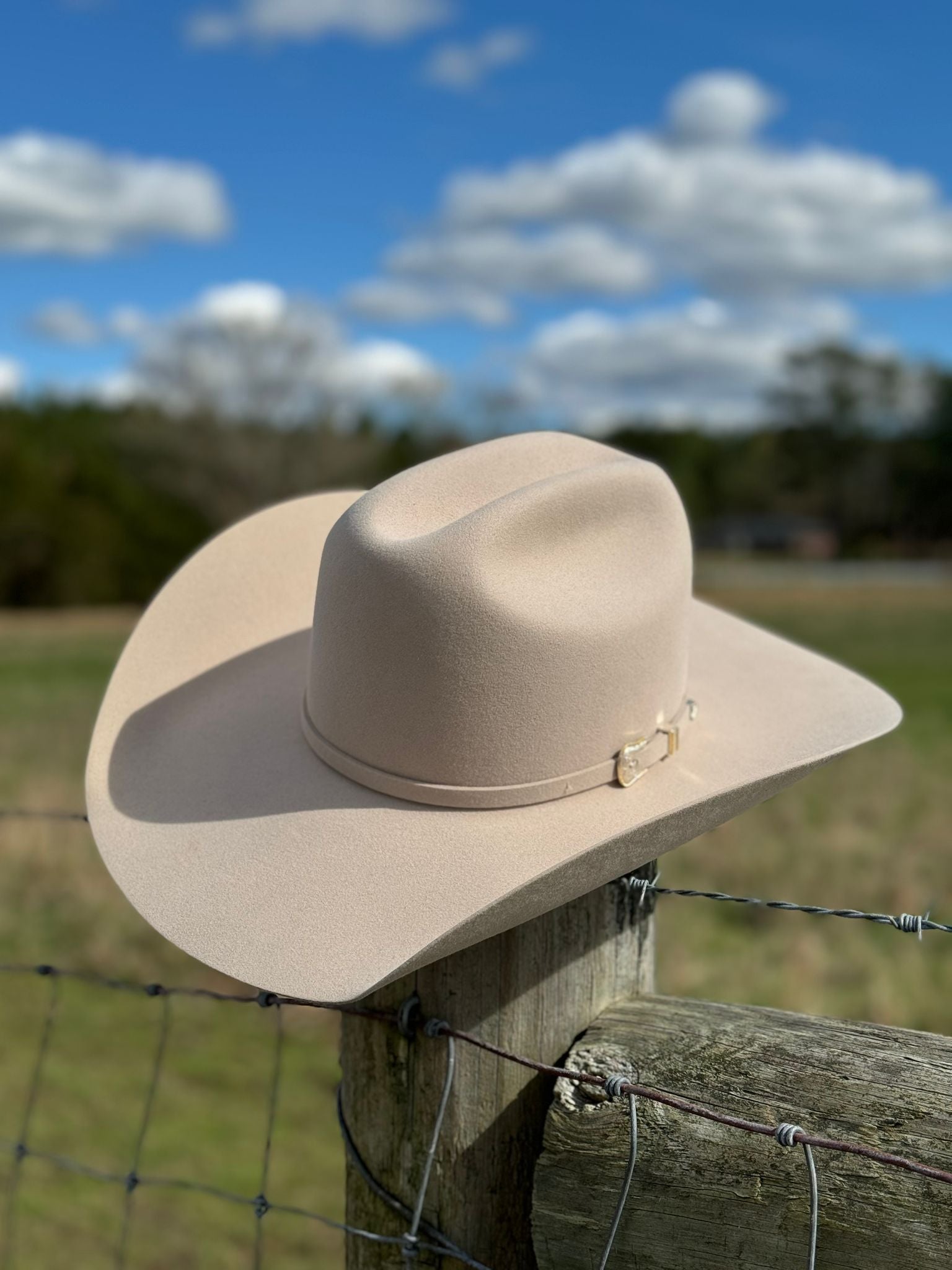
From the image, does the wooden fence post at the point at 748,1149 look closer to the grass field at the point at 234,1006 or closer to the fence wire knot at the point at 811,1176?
the fence wire knot at the point at 811,1176

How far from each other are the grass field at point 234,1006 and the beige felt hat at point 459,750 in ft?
2.32

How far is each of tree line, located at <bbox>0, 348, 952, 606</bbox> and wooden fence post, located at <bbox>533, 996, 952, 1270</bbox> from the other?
3480 centimetres

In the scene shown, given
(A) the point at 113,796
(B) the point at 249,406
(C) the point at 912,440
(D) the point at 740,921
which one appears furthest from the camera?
(C) the point at 912,440

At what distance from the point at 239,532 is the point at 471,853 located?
80 cm

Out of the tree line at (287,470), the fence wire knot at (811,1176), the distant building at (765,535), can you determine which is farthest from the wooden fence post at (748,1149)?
the distant building at (765,535)

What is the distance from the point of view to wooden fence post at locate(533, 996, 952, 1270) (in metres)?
1.27

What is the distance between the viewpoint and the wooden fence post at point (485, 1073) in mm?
1500

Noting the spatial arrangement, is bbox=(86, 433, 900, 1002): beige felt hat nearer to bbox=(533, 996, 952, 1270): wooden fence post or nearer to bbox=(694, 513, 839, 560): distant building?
bbox=(533, 996, 952, 1270): wooden fence post

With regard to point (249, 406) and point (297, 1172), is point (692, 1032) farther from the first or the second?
point (249, 406)

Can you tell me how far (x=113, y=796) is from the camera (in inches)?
69.4

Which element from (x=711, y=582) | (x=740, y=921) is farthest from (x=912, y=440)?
(x=740, y=921)

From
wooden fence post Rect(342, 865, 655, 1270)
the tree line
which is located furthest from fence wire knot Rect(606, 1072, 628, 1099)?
the tree line

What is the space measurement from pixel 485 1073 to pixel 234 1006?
523 cm

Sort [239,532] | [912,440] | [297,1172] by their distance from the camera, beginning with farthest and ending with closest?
1. [912,440]
2. [297,1172]
3. [239,532]
